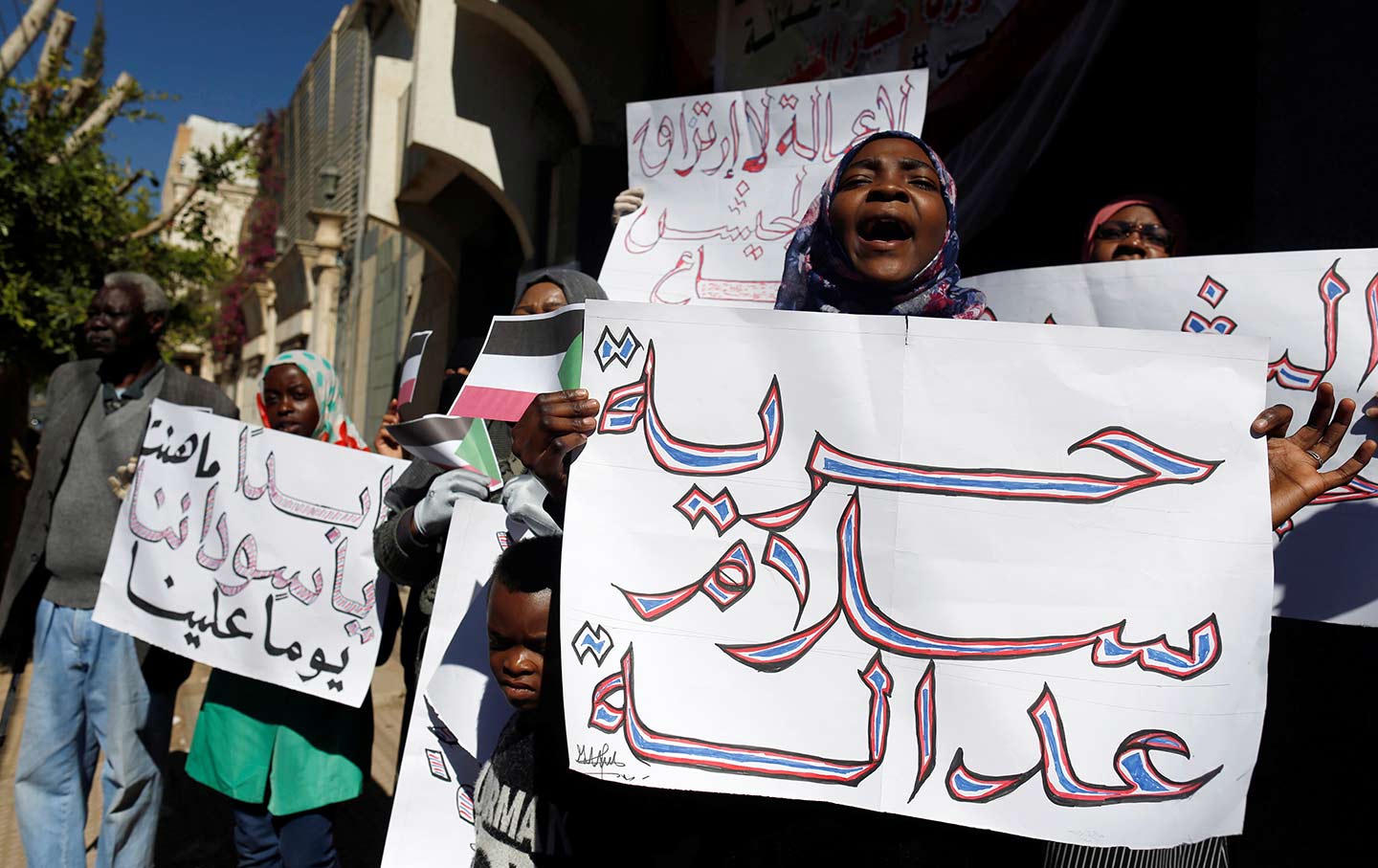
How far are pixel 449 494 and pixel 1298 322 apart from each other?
1.57 m

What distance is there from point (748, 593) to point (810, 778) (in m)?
0.25

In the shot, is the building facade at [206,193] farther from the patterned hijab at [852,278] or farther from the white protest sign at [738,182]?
the patterned hijab at [852,278]

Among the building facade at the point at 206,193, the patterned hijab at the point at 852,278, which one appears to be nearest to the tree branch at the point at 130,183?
the patterned hijab at the point at 852,278

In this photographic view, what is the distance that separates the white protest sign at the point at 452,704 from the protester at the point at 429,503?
5 cm

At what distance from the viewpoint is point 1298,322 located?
1.63m

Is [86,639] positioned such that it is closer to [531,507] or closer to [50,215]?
[531,507]

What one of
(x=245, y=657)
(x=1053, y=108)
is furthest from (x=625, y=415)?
(x=1053, y=108)

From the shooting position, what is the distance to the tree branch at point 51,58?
683 centimetres

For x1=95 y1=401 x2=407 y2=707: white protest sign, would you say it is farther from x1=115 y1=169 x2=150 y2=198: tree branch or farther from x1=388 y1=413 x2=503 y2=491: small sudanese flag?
x1=115 y1=169 x2=150 y2=198: tree branch

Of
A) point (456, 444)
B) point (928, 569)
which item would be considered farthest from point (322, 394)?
point (928, 569)

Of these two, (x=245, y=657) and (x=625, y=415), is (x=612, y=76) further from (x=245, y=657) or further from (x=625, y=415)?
(x=625, y=415)

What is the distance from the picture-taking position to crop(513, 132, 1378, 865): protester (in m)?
1.19

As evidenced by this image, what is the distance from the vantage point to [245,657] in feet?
7.47

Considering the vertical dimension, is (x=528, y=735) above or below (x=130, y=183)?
below
